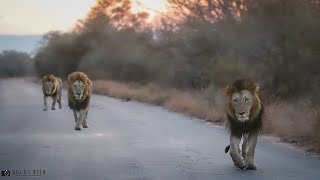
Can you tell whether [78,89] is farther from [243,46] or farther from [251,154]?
[243,46]

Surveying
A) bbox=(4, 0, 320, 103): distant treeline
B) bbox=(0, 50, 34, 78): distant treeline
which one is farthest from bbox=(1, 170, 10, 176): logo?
bbox=(0, 50, 34, 78): distant treeline

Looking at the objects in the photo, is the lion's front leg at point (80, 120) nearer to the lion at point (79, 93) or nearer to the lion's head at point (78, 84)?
the lion at point (79, 93)

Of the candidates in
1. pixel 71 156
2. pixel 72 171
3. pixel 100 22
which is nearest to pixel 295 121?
pixel 71 156

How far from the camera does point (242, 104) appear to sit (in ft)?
A: 35.5

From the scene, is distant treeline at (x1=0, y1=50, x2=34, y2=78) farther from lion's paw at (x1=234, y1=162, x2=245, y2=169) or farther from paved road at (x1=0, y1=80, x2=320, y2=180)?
lion's paw at (x1=234, y1=162, x2=245, y2=169)

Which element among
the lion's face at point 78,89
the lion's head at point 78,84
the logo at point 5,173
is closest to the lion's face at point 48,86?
the lion's head at point 78,84

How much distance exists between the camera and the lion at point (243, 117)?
1084cm

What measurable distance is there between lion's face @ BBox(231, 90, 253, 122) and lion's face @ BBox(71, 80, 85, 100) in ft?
25.5

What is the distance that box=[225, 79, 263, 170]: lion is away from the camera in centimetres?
1084

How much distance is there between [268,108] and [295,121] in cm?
254

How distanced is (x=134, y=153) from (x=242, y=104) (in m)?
3.57

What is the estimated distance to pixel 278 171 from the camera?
11148mm

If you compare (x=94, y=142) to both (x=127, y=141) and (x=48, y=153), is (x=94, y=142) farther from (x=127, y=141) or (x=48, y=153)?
(x=48, y=153)

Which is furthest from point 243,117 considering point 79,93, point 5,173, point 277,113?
point 277,113
